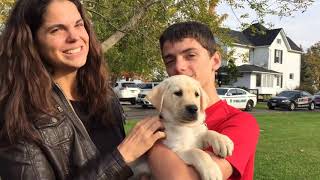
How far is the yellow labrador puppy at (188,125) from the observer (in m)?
3.11

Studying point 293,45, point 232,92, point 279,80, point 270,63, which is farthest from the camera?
point 293,45

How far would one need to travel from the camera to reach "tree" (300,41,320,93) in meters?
65.2

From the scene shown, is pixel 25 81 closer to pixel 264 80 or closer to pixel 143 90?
pixel 143 90

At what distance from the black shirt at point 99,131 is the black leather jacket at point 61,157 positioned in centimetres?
25

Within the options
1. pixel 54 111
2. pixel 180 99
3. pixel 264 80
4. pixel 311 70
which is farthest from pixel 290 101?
pixel 54 111

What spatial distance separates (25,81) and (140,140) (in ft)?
2.80

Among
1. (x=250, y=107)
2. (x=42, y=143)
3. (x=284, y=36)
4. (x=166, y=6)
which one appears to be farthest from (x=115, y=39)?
(x=284, y=36)

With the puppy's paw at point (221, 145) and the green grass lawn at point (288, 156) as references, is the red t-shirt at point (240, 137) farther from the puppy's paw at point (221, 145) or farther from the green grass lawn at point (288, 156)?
the green grass lawn at point (288, 156)

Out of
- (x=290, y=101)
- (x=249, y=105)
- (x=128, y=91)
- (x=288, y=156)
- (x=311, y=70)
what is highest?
(x=311, y=70)

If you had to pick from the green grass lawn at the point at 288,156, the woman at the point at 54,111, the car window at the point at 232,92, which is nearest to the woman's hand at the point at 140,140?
the woman at the point at 54,111

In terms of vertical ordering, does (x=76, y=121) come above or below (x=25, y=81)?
below

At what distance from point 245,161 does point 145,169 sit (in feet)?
2.44

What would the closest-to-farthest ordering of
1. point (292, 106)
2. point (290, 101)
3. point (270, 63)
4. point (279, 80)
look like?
point (290, 101), point (292, 106), point (279, 80), point (270, 63)

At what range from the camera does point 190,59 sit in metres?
3.59
